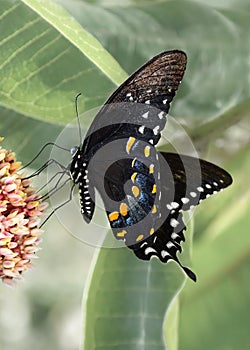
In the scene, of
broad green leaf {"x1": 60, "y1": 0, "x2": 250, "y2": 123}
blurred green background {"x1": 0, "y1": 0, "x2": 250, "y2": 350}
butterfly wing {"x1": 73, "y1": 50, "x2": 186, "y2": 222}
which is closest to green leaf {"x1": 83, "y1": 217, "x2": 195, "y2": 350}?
blurred green background {"x1": 0, "y1": 0, "x2": 250, "y2": 350}

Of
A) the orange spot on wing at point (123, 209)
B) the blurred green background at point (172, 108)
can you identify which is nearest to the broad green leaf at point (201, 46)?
the blurred green background at point (172, 108)

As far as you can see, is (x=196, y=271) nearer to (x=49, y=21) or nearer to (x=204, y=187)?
(x=204, y=187)

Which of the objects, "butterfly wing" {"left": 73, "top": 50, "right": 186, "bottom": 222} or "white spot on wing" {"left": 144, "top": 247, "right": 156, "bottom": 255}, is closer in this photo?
"butterfly wing" {"left": 73, "top": 50, "right": 186, "bottom": 222}

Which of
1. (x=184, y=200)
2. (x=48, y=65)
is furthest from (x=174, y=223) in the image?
(x=48, y=65)

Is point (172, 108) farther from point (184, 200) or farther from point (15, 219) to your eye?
point (15, 219)

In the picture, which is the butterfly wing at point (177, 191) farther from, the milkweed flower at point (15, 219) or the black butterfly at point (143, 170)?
the milkweed flower at point (15, 219)

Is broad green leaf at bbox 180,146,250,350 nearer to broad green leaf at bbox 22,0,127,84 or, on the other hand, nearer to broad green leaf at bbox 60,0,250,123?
broad green leaf at bbox 60,0,250,123
